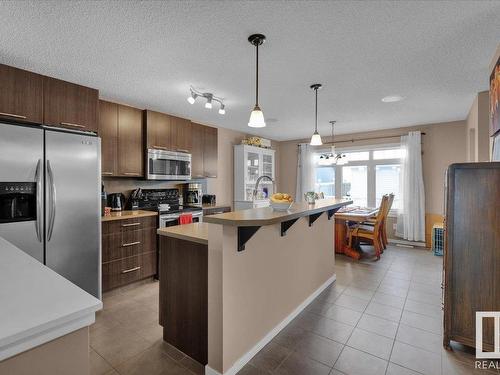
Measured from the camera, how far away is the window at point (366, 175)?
545 centimetres

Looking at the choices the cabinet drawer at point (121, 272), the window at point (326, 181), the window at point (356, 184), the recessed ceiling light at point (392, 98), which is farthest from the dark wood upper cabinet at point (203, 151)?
the window at point (356, 184)

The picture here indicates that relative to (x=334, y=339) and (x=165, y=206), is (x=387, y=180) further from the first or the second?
(x=165, y=206)

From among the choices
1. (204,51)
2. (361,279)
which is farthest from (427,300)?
(204,51)

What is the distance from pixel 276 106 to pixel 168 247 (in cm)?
261

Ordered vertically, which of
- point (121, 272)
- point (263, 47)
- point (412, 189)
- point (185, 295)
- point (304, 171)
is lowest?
point (121, 272)

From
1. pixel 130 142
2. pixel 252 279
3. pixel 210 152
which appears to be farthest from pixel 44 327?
pixel 210 152

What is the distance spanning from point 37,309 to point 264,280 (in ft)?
5.01

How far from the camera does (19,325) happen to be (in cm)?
68

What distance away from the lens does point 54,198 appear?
2375 millimetres

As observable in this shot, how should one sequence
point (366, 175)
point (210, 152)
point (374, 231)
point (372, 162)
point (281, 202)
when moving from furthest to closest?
point (366, 175), point (372, 162), point (210, 152), point (374, 231), point (281, 202)

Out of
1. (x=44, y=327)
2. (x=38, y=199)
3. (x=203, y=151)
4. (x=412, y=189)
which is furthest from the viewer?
(x=412, y=189)

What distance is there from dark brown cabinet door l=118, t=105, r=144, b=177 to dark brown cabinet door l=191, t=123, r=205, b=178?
0.94 m

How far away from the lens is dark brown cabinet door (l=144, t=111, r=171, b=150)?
362 centimetres

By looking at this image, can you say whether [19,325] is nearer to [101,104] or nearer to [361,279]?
[101,104]
